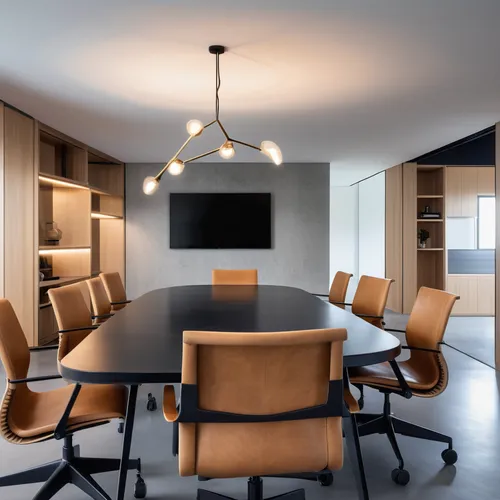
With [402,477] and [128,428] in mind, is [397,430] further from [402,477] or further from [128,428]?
[128,428]

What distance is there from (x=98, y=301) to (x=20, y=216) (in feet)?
6.39

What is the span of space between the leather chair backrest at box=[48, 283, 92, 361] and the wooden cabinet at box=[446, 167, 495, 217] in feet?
21.8

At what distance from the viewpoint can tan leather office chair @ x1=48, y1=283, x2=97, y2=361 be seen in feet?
8.44

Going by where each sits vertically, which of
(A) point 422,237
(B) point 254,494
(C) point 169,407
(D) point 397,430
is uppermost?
(A) point 422,237

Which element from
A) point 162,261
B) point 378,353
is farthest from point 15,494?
point 162,261

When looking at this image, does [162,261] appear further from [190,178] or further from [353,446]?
[353,446]

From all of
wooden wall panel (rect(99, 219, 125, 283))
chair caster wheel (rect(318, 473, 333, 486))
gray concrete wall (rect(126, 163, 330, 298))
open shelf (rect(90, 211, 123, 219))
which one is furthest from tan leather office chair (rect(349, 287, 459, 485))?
wooden wall panel (rect(99, 219, 125, 283))

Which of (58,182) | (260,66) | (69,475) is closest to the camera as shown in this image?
(69,475)

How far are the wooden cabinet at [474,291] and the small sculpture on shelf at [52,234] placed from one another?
19.3ft

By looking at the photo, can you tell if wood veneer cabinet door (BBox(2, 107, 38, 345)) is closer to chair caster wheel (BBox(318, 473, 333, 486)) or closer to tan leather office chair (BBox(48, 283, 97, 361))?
tan leather office chair (BBox(48, 283, 97, 361))

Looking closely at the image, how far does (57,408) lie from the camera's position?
212 centimetres

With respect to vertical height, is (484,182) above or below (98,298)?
above

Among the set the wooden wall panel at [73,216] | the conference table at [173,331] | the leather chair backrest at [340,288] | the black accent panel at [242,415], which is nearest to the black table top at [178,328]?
the conference table at [173,331]

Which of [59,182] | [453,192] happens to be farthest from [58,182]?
[453,192]
